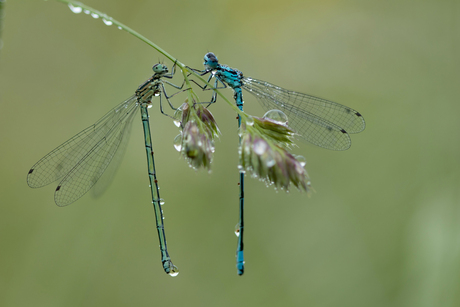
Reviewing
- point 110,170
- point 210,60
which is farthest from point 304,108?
point 110,170

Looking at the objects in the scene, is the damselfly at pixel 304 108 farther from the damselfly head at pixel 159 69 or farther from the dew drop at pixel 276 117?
the dew drop at pixel 276 117

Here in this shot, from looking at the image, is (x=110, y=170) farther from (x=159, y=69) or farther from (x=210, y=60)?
(x=210, y=60)

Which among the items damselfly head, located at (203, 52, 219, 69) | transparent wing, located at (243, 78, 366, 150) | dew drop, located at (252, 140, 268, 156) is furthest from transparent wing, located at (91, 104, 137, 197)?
dew drop, located at (252, 140, 268, 156)

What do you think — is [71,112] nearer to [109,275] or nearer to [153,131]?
[153,131]

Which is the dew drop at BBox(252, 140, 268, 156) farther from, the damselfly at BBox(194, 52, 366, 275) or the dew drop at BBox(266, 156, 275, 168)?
the damselfly at BBox(194, 52, 366, 275)

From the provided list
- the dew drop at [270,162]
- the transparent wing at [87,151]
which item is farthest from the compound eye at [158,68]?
the dew drop at [270,162]

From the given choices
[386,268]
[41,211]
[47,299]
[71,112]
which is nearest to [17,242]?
[41,211]
